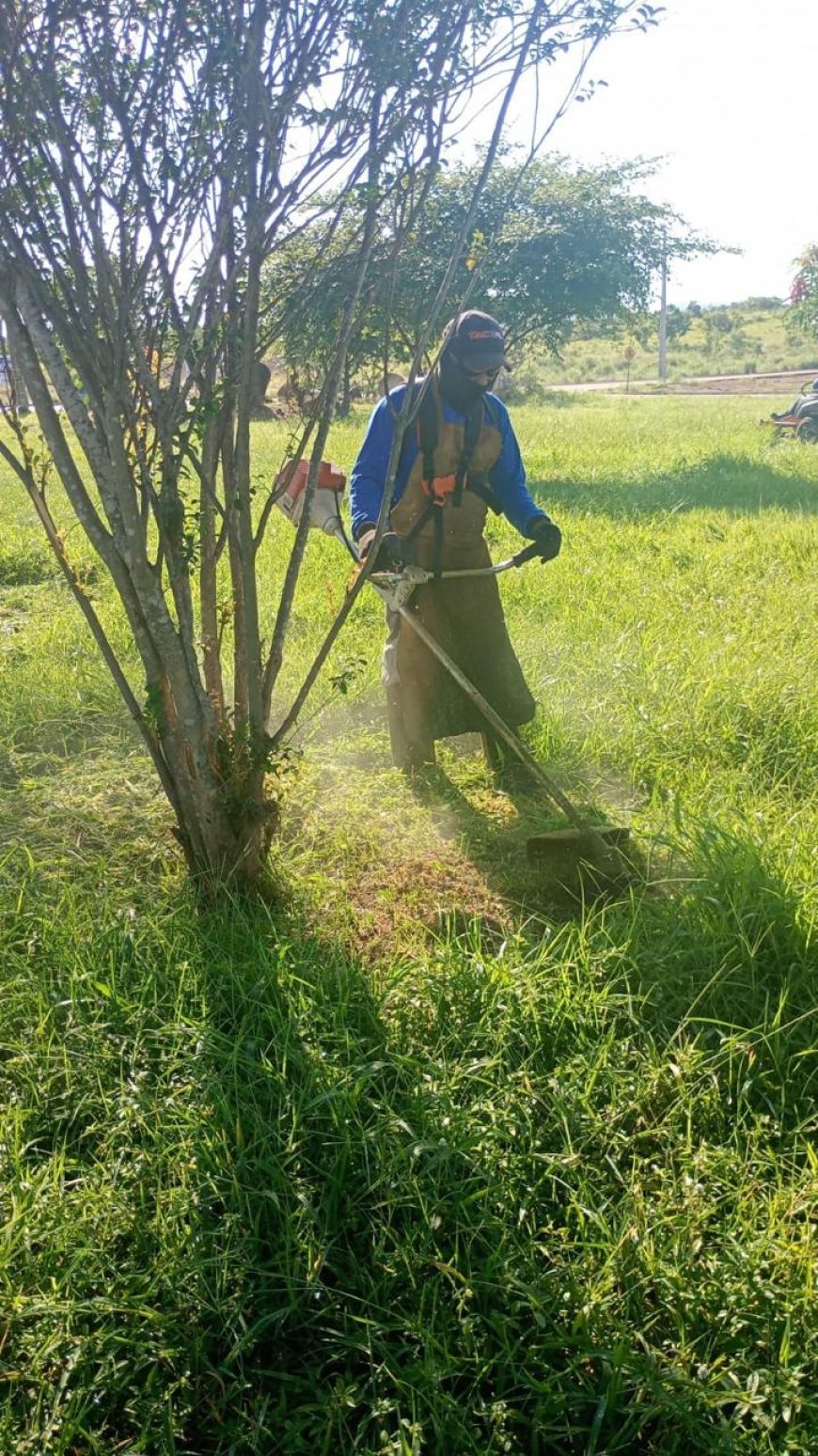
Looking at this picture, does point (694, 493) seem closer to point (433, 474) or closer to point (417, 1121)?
point (433, 474)

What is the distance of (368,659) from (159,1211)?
11.4 ft

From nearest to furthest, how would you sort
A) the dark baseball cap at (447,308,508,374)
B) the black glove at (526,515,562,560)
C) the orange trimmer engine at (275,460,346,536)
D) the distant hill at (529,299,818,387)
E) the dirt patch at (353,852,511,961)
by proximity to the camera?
1. the dirt patch at (353,852,511,961)
2. the orange trimmer engine at (275,460,346,536)
3. the dark baseball cap at (447,308,508,374)
4. the black glove at (526,515,562,560)
5. the distant hill at (529,299,818,387)

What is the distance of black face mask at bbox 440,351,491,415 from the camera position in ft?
12.4

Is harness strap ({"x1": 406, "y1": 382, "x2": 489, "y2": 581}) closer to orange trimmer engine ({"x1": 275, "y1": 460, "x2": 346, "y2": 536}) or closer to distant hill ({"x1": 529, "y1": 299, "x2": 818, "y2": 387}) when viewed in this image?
orange trimmer engine ({"x1": 275, "y1": 460, "x2": 346, "y2": 536})

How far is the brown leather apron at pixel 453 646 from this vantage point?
410 centimetres

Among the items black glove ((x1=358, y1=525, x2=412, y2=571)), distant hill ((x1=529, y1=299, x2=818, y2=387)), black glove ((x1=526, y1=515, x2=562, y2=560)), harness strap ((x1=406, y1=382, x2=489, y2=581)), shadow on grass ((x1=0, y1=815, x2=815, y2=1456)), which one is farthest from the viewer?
distant hill ((x1=529, y1=299, x2=818, y2=387))

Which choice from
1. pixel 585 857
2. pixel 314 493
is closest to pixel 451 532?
pixel 314 493

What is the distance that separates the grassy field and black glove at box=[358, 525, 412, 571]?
0.48 meters

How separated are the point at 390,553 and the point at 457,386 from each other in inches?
31.7

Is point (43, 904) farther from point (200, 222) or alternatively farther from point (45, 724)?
point (200, 222)

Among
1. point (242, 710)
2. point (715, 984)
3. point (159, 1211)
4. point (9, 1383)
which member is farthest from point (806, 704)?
point (9, 1383)

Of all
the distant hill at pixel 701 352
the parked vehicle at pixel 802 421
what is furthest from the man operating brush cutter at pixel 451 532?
the distant hill at pixel 701 352

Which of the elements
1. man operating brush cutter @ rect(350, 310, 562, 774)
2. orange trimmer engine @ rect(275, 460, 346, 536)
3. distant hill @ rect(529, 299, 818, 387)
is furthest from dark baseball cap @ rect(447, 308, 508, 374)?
distant hill @ rect(529, 299, 818, 387)

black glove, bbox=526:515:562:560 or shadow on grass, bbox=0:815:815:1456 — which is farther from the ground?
black glove, bbox=526:515:562:560
